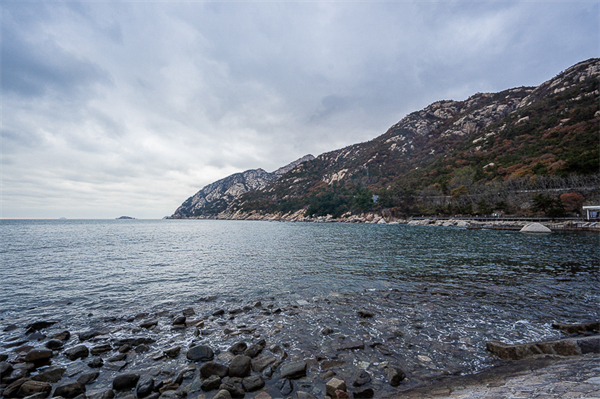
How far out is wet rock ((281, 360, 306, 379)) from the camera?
6109 millimetres

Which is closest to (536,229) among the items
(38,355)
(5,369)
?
(38,355)

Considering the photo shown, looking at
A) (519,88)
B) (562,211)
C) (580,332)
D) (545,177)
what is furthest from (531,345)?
(519,88)

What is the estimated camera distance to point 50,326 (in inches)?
379

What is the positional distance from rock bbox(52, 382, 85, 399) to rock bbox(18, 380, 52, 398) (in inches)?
12.6

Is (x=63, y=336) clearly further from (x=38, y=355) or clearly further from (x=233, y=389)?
(x=233, y=389)

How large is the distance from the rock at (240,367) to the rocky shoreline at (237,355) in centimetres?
3

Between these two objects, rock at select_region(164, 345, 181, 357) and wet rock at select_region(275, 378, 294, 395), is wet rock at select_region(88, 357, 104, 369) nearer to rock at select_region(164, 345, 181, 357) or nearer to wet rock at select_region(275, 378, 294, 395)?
rock at select_region(164, 345, 181, 357)

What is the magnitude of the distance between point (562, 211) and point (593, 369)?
7526 centimetres

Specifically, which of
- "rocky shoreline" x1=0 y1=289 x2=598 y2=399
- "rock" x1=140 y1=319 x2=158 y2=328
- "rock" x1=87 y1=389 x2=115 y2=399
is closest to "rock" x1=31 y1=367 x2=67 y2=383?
"rocky shoreline" x1=0 y1=289 x2=598 y2=399

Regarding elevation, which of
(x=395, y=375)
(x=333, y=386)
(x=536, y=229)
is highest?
(x=333, y=386)

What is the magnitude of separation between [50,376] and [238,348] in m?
4.87

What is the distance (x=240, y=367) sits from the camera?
6.35m

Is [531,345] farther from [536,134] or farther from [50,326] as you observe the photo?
[536,134]

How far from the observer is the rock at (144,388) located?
5566mm
